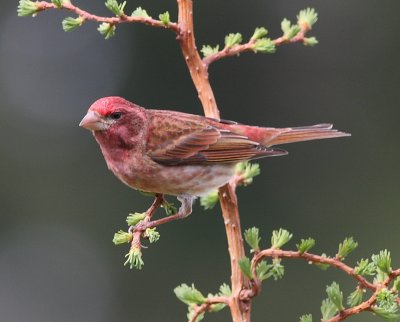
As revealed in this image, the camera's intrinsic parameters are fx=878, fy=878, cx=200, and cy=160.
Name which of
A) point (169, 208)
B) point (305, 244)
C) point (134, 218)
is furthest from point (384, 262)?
point (169, 208)

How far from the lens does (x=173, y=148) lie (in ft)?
16.3

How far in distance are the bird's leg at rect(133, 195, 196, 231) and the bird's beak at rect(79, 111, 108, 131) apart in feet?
1.95

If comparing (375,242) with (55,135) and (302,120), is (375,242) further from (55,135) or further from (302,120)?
(55,135)

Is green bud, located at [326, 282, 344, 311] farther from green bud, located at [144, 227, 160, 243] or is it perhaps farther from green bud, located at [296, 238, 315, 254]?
green bud, located at [144, 227, 160, 243]

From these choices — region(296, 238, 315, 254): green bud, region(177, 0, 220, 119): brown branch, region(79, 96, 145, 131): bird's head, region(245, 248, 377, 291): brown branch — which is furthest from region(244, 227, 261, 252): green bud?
region(79, 96, 145, 131): bird's head

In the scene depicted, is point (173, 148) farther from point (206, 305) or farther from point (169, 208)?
point (206, 305)

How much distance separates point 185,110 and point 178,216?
21.9ft

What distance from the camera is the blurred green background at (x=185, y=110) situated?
10531 millimetres

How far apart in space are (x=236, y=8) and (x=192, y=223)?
3078 millimetres

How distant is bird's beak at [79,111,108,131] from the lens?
4.33 m

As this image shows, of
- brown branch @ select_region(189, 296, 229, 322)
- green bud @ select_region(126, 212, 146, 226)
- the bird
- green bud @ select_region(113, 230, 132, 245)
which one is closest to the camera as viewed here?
brown branch @ select_region(189, 296, 229, 322)

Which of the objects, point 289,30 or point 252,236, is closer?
point 252,236

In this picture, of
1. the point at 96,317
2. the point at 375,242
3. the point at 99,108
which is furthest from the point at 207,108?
the point at 96,317

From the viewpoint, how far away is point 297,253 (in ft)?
11.1
